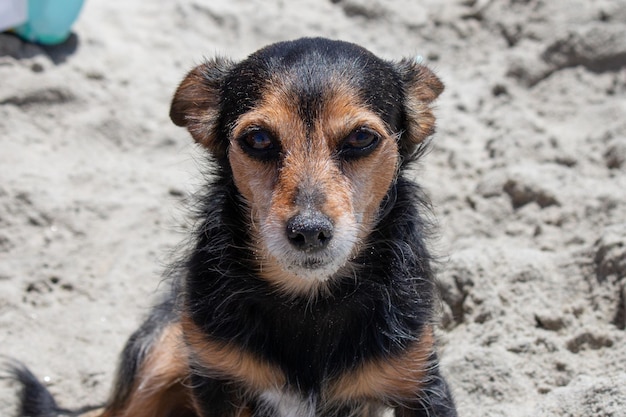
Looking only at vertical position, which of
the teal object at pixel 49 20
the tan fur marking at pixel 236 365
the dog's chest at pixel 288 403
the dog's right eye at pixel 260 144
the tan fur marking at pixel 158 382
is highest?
the dog's right eye at pixel 260 144

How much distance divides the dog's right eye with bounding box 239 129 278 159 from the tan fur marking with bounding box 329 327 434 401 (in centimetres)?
96

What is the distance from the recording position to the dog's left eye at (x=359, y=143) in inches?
147

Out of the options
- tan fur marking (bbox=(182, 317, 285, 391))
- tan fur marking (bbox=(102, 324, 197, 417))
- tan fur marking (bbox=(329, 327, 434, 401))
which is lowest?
tan fur marking (bbox=(102, 324, 197, 417))

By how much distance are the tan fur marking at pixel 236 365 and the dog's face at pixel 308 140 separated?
35 centimetres

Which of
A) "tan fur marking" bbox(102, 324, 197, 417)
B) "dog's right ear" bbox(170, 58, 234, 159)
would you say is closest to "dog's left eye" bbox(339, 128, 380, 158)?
"dog's right ear" bbox(170, 58, 234, 159)

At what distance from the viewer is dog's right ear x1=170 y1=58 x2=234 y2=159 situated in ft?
13.6

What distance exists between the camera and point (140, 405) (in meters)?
4.62

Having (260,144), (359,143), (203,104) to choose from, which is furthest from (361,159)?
(203,104)

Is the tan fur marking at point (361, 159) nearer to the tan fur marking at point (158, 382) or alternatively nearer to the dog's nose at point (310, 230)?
the dog's nose at point (310, 230)

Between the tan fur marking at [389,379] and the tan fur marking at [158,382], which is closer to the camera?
the tan fur marking at [389,379]

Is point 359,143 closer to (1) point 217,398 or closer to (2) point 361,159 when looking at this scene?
(2) point 361,159

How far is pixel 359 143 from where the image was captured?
3746mm

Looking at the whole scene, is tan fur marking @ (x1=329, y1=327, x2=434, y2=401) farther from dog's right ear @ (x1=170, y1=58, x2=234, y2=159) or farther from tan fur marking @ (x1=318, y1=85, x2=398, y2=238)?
dog's right ear @ (x1=170, y1=58, x2=234, y2=159)

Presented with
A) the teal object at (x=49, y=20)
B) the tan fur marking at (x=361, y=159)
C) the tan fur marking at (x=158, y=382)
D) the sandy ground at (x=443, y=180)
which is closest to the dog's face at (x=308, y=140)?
the tan fur marking at (x=361, y=159)
